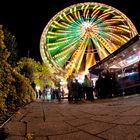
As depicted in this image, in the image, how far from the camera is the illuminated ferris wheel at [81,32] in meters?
22.9

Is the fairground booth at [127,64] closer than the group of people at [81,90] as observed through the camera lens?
Yes

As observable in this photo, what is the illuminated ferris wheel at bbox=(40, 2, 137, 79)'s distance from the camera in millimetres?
22938

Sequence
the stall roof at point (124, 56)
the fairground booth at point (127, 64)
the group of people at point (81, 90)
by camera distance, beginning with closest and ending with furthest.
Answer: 1. the stall roof at point (124, 56)
2. the fairground booth at point (127, 64)
3. the group of people at point (81, 90)

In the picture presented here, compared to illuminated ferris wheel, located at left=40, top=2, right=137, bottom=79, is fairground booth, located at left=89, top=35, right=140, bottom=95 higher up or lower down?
lower down

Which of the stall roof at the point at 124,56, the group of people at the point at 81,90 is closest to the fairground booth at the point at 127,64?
the stall roof at the point at 124,56

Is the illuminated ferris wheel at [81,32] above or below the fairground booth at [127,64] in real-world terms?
above

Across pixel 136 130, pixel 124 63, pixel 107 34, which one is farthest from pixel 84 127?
pixel 107 34

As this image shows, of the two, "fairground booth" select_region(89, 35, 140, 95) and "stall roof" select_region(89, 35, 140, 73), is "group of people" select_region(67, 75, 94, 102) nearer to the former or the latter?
"fairground booth" select_region(89, 35, 140, 95)

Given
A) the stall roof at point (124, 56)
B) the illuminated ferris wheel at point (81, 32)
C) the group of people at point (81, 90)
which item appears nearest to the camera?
the stall roof at point (124, 56)

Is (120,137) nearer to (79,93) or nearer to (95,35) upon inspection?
(79,93)

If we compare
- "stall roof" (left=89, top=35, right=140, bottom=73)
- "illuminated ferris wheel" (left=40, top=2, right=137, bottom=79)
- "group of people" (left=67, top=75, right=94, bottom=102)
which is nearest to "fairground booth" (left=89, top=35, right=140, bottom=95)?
"stall roof" (left=89, top=35, right=140, bottom=73)

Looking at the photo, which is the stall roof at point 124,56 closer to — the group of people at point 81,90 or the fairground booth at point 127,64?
A: the fairground booth at point 127,64

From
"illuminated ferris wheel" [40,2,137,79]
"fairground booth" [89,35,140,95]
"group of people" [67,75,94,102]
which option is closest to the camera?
"fairground booth" [89,35,140,95]

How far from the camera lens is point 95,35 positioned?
24.8 metres
